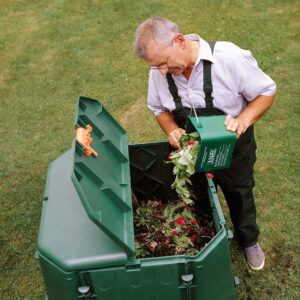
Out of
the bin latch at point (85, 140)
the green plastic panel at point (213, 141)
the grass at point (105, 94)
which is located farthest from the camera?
the grass at point (105, 94)

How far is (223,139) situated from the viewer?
112 inches

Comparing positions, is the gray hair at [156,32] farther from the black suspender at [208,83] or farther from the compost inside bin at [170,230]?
the compost inside bin at [170,230]

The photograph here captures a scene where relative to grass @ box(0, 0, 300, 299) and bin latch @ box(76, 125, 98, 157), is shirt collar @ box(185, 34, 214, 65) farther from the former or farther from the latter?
grass @ box(0, 0, 300, 299)

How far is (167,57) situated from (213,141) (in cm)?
58

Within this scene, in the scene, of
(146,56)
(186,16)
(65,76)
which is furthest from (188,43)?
(186,16)

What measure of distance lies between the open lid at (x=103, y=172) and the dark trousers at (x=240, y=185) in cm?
70

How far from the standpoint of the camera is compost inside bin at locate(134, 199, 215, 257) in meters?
3.25

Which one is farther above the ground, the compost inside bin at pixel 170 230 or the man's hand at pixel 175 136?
the man's hand at pixel 175 136

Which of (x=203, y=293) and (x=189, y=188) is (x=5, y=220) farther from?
(x=203, y=293)

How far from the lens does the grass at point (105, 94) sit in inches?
167

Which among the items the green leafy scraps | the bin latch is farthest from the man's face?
the bin latch

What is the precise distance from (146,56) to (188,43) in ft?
0.94

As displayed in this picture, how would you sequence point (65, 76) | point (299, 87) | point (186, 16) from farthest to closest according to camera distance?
point (186, 16)
point (65, 76)
point (299, 87)

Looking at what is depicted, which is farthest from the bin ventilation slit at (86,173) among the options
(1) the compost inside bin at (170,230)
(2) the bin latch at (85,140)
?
(1) the compost inside bin at (170,230)
